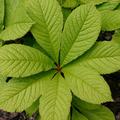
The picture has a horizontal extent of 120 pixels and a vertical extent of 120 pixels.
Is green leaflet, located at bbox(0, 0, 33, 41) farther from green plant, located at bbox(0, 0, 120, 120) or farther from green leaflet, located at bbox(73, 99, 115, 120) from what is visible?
green leaflet, located at bbox(73, 99, 115, 120)

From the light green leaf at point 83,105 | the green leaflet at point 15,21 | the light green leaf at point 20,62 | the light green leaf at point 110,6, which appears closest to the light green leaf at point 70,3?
the light green leaf at point 110,6

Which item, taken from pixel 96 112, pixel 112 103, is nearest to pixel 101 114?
pixel 96 112

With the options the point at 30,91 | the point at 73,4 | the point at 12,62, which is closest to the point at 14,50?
the point at 12,62

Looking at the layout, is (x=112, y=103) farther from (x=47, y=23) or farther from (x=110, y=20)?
(x=47, y=23)

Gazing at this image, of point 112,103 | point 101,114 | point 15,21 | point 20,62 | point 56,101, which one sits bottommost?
point 112,103

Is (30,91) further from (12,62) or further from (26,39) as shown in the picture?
(26,39)

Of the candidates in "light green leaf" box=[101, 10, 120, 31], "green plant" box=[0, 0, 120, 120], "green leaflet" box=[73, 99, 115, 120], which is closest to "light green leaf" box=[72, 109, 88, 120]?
"green leaflet" box=[73, 99, 115, 120]

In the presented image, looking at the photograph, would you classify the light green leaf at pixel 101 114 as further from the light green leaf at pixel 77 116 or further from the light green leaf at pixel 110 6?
the light green leaf at pixel 110 6
